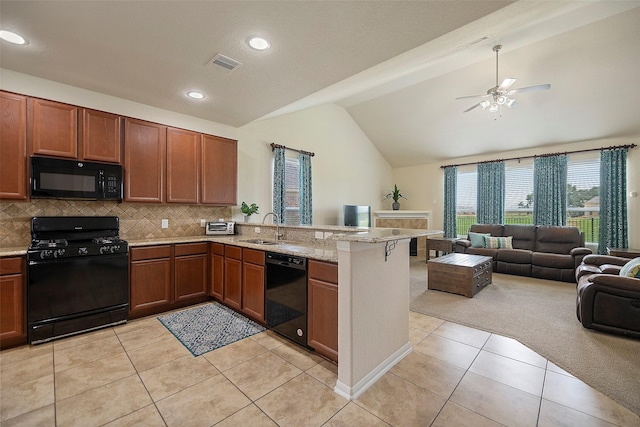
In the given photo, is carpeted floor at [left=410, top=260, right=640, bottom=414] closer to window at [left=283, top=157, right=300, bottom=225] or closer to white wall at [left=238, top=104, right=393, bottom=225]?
window at [left=283, top=157, right=300, bottom=225]

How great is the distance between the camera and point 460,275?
409 centimetres

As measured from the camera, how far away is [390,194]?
872cm

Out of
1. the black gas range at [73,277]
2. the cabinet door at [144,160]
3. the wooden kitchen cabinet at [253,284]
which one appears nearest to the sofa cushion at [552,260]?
the wooden kitchen cabinet at [253,284]

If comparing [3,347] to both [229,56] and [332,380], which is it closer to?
[332,380]

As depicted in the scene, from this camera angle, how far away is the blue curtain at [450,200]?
7488 millimetres

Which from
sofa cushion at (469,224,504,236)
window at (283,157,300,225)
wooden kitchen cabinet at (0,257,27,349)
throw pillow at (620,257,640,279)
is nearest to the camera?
wooden kitchen cabinet at (0,257,27,349)

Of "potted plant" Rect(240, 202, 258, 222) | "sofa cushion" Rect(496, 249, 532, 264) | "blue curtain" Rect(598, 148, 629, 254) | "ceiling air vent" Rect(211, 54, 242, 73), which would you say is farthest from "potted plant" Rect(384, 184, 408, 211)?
"ceiling air vent" Rect(211, 54, 242, 73)

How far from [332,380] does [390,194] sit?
7287mm

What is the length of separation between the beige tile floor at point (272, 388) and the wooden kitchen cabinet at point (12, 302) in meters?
0.13

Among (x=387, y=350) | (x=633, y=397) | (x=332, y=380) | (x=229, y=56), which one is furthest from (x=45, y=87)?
(x=633, y=397)

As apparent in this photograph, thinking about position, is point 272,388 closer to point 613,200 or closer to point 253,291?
point 253,291

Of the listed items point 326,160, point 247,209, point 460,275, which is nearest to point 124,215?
point 247,209

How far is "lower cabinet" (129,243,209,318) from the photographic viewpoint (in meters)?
3.12

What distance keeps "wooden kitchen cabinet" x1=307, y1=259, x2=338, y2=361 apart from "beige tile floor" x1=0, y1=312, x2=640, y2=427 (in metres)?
0.16
